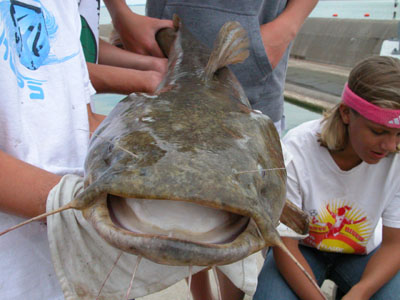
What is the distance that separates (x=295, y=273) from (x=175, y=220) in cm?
133

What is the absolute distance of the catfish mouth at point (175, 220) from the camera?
0.72 meters

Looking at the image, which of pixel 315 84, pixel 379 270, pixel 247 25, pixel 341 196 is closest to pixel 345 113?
pixel 341 196

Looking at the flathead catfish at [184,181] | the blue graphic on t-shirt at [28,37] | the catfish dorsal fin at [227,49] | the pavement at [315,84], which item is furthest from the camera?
the pavement at [315,84]

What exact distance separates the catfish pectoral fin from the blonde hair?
2.46 ft

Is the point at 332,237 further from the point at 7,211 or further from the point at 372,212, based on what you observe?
the point at 7,211

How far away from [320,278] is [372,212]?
45 cm

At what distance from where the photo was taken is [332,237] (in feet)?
6.47

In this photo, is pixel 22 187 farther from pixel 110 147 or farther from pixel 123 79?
pixel 123 79

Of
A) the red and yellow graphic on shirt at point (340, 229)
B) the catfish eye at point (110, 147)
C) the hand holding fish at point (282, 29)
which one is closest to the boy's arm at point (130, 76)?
the hand holding fish at point (282, 29)

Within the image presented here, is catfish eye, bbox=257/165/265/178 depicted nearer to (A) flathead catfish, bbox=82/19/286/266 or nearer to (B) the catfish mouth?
(A) flathead catfish, bbox=82/19/286/266

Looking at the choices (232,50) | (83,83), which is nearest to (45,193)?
(83,83)

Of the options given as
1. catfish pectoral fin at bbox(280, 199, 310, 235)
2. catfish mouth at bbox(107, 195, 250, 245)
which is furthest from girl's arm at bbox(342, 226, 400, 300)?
catfish mouth at bbox(107, 195, 250, 245)

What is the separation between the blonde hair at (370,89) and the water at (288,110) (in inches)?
154

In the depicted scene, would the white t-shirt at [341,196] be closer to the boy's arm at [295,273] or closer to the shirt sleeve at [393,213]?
the shirt sleeve at [393,213]
